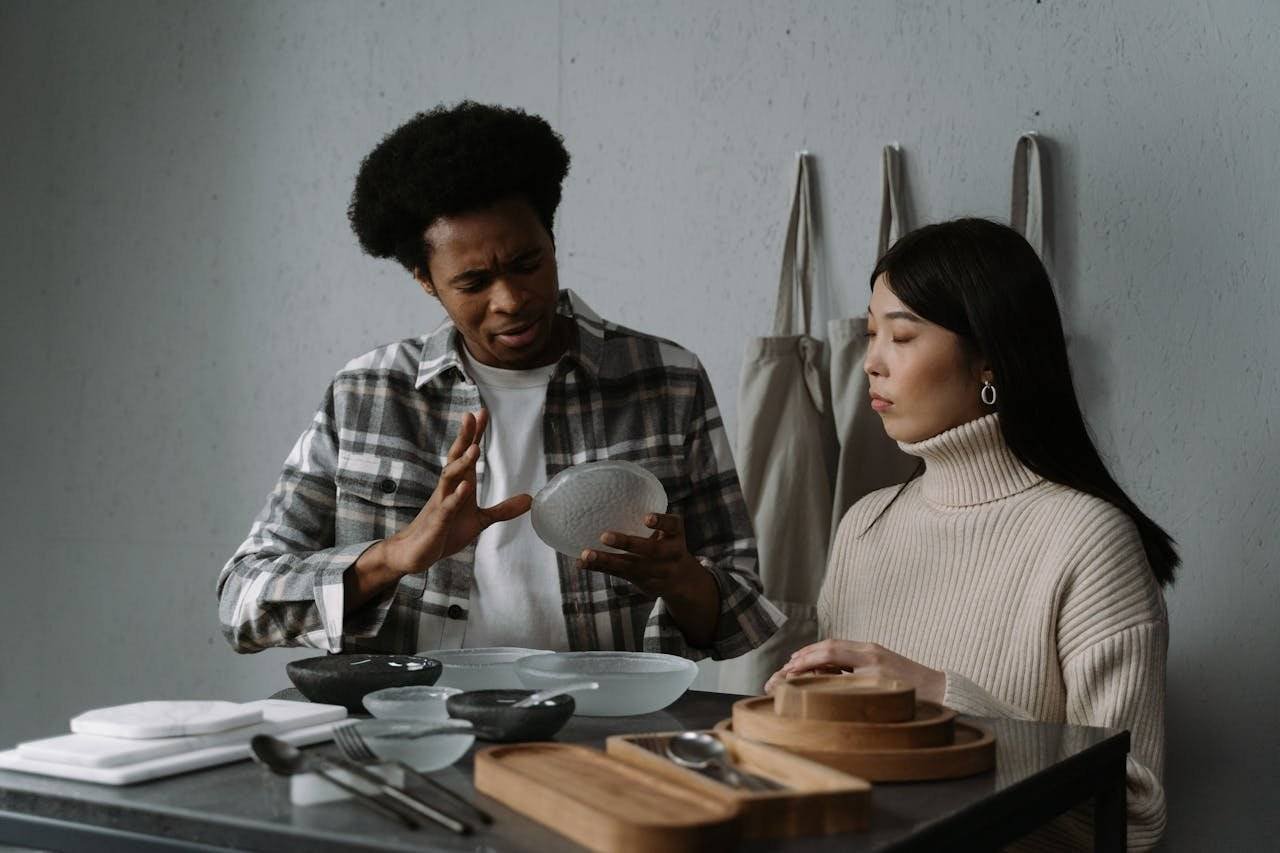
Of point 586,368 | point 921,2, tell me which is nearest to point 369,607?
point 586,368

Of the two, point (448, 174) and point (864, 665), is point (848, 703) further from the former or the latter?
point (448, 174)

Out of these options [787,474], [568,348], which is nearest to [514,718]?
[568,348]

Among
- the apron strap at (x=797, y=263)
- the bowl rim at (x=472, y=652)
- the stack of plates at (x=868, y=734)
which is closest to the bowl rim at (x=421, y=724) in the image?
the stack of plates at (x=868, y=734)

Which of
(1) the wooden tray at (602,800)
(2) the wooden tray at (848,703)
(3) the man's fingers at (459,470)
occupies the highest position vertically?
(3) the man's fingers at (459,470)

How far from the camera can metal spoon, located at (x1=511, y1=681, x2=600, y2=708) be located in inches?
50.0

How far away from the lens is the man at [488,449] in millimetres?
Result: 1808

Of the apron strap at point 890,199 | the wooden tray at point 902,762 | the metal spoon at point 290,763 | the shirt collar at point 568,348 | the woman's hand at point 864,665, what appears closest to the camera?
the metal spoon at point 290,763

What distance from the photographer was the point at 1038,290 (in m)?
1.85

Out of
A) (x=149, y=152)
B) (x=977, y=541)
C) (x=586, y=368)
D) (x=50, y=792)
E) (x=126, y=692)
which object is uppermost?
(x=149, y=152)

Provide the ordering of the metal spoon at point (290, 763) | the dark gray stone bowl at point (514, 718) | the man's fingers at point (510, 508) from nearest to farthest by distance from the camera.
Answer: the metal spoon at point (290, 763), the dark gray stone bowl at point (514, 718), the man's fingers at point (510, 508)

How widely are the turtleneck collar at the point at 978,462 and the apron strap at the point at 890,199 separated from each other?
506 millimetres

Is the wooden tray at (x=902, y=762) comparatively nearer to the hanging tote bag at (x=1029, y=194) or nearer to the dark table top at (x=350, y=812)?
the dark table top at (x=350, y=812)

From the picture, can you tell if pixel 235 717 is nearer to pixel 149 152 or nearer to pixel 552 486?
pixel 552 486

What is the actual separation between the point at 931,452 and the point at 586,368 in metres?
0.49
